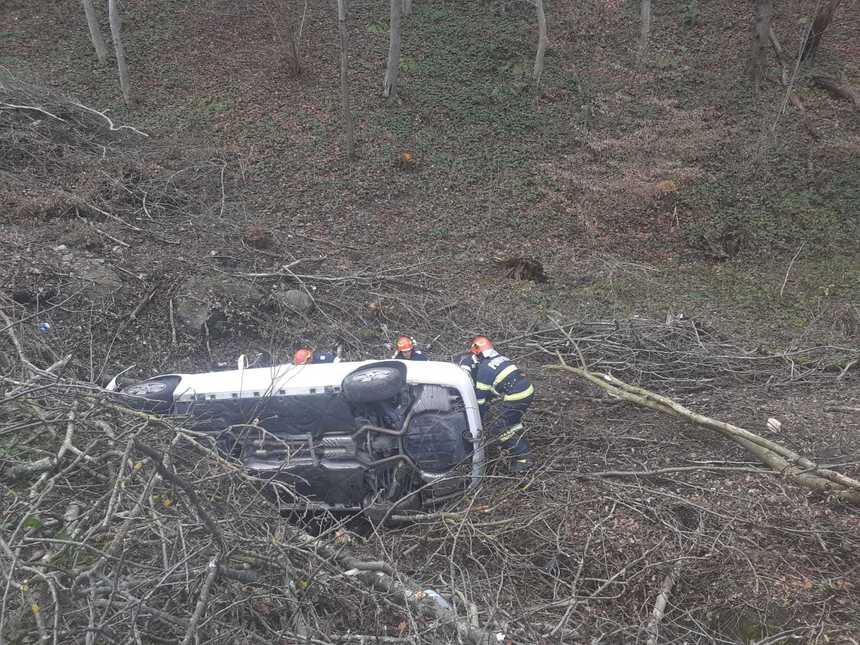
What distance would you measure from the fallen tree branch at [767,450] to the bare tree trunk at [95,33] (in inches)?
572

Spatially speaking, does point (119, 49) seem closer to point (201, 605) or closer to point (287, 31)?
point (287, 31)

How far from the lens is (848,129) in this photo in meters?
12.7

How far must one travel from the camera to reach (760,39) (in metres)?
13.9

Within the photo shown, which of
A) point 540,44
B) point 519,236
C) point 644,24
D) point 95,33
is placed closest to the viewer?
point 519,236

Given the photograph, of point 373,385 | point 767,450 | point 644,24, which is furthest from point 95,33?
point 767,450

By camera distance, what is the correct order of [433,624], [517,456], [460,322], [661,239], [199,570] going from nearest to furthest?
[199,570] < [433,624] < [517,456] < [460,322] < [661,239]

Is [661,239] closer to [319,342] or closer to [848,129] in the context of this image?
[848,129]

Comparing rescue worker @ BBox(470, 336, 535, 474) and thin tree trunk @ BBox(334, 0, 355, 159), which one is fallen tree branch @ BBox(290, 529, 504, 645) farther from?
thin tree trunk @ BBox(334, 0, 355, 159)

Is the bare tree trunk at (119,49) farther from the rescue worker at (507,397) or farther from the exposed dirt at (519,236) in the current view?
the rescue worker at (507,397)

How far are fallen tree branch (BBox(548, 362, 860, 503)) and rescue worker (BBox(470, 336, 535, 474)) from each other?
46.0 inches

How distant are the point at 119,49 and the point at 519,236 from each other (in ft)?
31.5

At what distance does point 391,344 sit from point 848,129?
11.9 metres

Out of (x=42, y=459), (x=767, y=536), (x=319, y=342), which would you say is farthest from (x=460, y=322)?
(x=42, y=459)

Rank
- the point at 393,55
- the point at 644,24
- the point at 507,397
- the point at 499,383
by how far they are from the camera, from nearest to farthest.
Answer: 1. the point at 507,397
2. the point at 499,383
3. the point at 393,55
4. the point at 644,24
